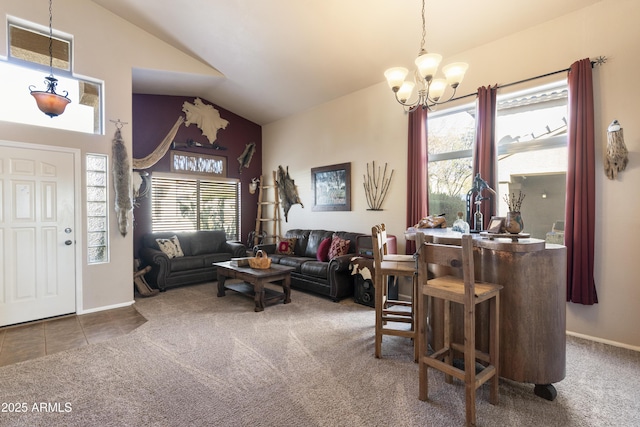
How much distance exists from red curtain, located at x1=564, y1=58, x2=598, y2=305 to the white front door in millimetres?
5774

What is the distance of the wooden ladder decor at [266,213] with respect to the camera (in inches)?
275

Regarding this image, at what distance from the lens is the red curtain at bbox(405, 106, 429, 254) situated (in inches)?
171

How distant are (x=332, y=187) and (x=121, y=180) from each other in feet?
10.8

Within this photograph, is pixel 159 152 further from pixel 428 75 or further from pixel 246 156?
pixel 428 75

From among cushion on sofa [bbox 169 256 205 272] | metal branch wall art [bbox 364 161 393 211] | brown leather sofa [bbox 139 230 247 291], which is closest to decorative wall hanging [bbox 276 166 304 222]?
brown leather sofa [bbox 139 230 247 291]

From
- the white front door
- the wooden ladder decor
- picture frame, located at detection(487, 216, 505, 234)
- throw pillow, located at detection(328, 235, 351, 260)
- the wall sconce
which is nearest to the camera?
picture frame, located at detection(487, 216, 505, 234)

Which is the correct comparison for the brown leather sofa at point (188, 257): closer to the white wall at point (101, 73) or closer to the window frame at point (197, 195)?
the window frame at point (197, 195)

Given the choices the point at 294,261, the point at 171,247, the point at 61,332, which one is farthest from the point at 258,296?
the point at 171,247

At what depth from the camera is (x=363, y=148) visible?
17.2 feet

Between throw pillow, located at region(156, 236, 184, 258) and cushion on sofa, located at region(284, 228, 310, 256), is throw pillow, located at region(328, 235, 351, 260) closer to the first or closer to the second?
cushion on sofa, located at region(284, 228, 310, 256)

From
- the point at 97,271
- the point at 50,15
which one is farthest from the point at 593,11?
the point at 97,271

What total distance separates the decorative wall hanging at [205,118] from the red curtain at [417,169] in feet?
13.7

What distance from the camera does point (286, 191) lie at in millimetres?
6766

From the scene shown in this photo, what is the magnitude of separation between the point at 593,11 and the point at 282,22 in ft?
11.0
